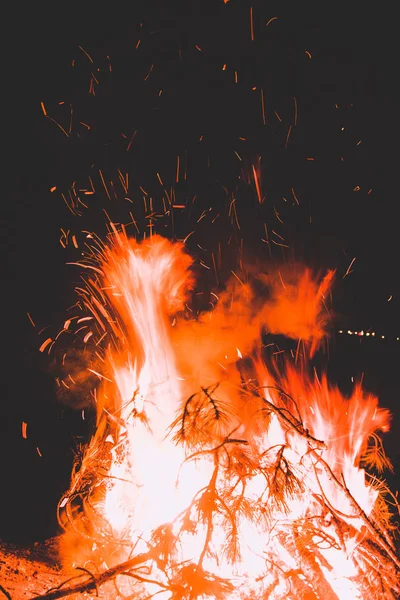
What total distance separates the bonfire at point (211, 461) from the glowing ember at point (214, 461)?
17mm

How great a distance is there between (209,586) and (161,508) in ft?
4.40

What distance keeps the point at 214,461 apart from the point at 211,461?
76 centimetres

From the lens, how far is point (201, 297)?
620 cm

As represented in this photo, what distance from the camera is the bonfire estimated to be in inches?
101

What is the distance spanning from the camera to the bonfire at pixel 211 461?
8.42 feet

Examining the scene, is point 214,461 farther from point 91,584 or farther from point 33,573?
point 33,573

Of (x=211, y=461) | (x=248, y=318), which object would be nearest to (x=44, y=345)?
(x=248, y=318)

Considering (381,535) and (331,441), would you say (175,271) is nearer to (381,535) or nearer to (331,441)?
(331,441)

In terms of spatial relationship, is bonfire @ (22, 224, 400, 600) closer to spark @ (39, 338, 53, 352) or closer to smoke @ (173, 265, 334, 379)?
smoke @ (173, 265, 334, 379)

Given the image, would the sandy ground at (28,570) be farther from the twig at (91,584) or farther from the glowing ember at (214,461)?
the twig at (91,584)

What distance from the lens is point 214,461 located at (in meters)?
2.50

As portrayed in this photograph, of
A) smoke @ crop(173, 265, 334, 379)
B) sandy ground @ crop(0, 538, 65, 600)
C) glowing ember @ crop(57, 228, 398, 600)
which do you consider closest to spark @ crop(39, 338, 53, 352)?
glowing ember @ crop(57, 228, 398, 600)

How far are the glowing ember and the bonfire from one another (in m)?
0.02

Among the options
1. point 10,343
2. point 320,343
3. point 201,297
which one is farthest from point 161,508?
point 320,343
